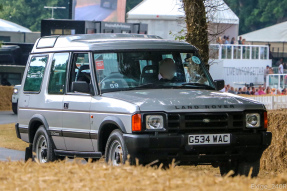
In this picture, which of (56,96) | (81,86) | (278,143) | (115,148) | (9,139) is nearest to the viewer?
(115,148)

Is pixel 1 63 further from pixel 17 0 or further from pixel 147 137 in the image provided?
pixel 17 0

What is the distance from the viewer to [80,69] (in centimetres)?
1064

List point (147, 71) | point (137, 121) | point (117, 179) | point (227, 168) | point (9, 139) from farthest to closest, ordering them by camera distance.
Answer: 1. point (9, 139)
2. point (147, 71)
3. point (227, 168)
4. point (137, 121)
5. point (117, 179)

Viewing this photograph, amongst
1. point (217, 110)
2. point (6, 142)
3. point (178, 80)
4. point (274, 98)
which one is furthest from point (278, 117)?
point (274, 98)

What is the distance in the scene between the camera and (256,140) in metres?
9.27

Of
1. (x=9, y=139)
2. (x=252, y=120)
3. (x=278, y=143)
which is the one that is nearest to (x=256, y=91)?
(x=9, y=139)

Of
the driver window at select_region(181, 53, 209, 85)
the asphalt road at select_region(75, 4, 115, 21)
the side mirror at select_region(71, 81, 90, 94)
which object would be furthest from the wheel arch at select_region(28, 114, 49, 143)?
the asphalt road at select_region(75, 4, 115, 21)

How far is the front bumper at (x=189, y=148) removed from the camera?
8.72 m

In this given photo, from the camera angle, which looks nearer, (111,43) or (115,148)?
(115,148)

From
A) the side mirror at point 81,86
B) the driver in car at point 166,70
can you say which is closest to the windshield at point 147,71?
the driver in car at point 166,70

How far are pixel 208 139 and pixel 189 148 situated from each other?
0.29 m

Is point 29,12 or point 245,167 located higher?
point 29,12

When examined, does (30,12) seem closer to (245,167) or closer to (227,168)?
(227,168)

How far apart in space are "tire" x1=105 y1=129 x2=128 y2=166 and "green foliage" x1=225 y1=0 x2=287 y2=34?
238 ft
